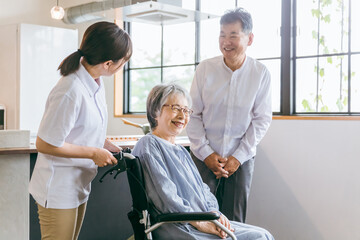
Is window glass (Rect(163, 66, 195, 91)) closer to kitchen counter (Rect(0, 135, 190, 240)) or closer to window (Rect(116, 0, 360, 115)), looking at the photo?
window (Rect(116, 0, 360, 115))

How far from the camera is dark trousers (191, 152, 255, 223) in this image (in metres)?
2.37

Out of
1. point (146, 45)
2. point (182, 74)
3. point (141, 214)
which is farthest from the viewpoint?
point (146, 45)

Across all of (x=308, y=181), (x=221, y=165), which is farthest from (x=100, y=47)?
(x=308, y=181)

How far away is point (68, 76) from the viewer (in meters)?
1.69

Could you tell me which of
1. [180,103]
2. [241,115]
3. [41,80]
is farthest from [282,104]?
[41,80]

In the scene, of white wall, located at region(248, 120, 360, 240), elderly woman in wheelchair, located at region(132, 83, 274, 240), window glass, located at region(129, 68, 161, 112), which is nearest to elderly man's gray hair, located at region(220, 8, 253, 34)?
elderly woman in wheelchair, located at region(132, 83, 274, 240)

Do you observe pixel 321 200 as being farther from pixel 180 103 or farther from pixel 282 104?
pixel 180 103

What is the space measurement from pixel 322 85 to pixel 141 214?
247 cm

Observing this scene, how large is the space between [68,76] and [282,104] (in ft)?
8.57

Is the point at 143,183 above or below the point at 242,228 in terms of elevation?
above

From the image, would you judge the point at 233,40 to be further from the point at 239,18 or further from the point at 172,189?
the point at 172,189

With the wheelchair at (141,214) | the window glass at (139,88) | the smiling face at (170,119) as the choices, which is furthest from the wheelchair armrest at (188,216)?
the window glass at (139,88)

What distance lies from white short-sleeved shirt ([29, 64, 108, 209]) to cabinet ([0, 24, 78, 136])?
3576 millimetres

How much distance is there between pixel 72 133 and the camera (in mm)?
1712
